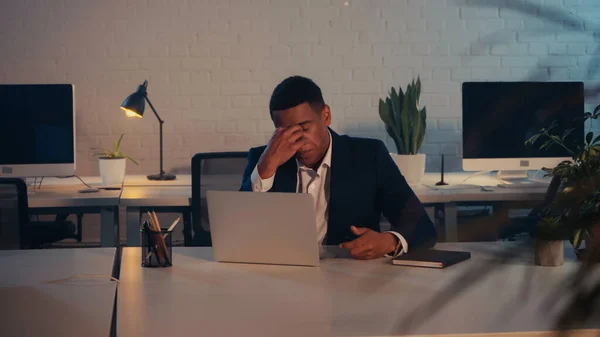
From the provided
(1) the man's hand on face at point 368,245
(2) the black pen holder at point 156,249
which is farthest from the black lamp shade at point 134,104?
(1) the man's hand on face at point 368,245

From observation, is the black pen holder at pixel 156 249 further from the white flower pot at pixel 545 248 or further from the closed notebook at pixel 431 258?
the white flower pot at pixel 545 248

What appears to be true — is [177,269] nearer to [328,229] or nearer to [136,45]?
[328,229]

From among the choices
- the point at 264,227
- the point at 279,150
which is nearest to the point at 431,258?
the point at 264,227

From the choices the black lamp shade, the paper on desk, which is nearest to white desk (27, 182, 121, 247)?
the black lamp shade

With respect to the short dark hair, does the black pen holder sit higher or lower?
lower

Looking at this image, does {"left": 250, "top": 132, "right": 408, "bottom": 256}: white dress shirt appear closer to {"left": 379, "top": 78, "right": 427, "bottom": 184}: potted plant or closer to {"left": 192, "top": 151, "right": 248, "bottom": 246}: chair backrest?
{"left": 192, "top": 151, "right": 248, "bottom": 246}: chair backrest

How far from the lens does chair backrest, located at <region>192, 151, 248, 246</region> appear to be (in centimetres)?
346

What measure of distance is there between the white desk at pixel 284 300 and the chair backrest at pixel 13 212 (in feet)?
3.49

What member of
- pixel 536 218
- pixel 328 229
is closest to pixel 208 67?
pixel 328 229

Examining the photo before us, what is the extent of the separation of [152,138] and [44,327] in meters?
3.45

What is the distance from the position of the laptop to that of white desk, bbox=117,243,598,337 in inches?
1.3

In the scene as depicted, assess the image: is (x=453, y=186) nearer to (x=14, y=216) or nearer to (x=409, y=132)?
(x=409, y=132)

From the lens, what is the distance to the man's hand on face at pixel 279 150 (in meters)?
2.61

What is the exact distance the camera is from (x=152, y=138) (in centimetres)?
495
